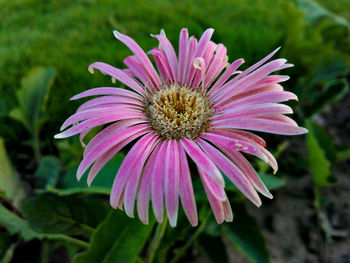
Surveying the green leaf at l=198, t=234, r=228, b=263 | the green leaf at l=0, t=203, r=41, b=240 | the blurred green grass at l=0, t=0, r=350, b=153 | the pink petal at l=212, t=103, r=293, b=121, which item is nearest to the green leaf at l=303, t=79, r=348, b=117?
the blurred green grass at l=0, t=0, r=350, b=153

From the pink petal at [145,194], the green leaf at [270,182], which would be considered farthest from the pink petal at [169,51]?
the green leaf at [270,182]

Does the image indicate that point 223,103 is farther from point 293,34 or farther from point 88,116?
point 293,34

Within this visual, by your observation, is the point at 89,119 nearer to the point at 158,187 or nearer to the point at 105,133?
the point at 105,133

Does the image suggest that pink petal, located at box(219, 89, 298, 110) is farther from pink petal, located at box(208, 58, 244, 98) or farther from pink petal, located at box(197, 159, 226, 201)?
pink petal, located at box(197, 159, 226, 201)

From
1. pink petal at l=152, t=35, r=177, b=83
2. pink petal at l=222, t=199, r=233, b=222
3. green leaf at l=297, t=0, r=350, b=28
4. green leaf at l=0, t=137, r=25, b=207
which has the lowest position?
green leaf at l=0, t=137, r=25, b=207

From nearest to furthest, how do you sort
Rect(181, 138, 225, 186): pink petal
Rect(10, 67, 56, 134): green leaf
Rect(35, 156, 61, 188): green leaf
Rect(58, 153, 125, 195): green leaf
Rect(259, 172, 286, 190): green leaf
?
Rect(181, 138, 225, 186): pink petal → Rect(58, 153, 125, 195): green leaf → Rect(259, 172, 286, 190): green leaf → Rect(35, 156, 61, 188): green leaf → Rect(10, 67, 56, 134): green leaf

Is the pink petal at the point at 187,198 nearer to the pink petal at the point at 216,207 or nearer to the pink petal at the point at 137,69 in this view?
the pink petal at the point at 216,207

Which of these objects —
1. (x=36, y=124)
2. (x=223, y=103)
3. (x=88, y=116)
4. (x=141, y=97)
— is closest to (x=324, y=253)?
(x=223, y=103)
